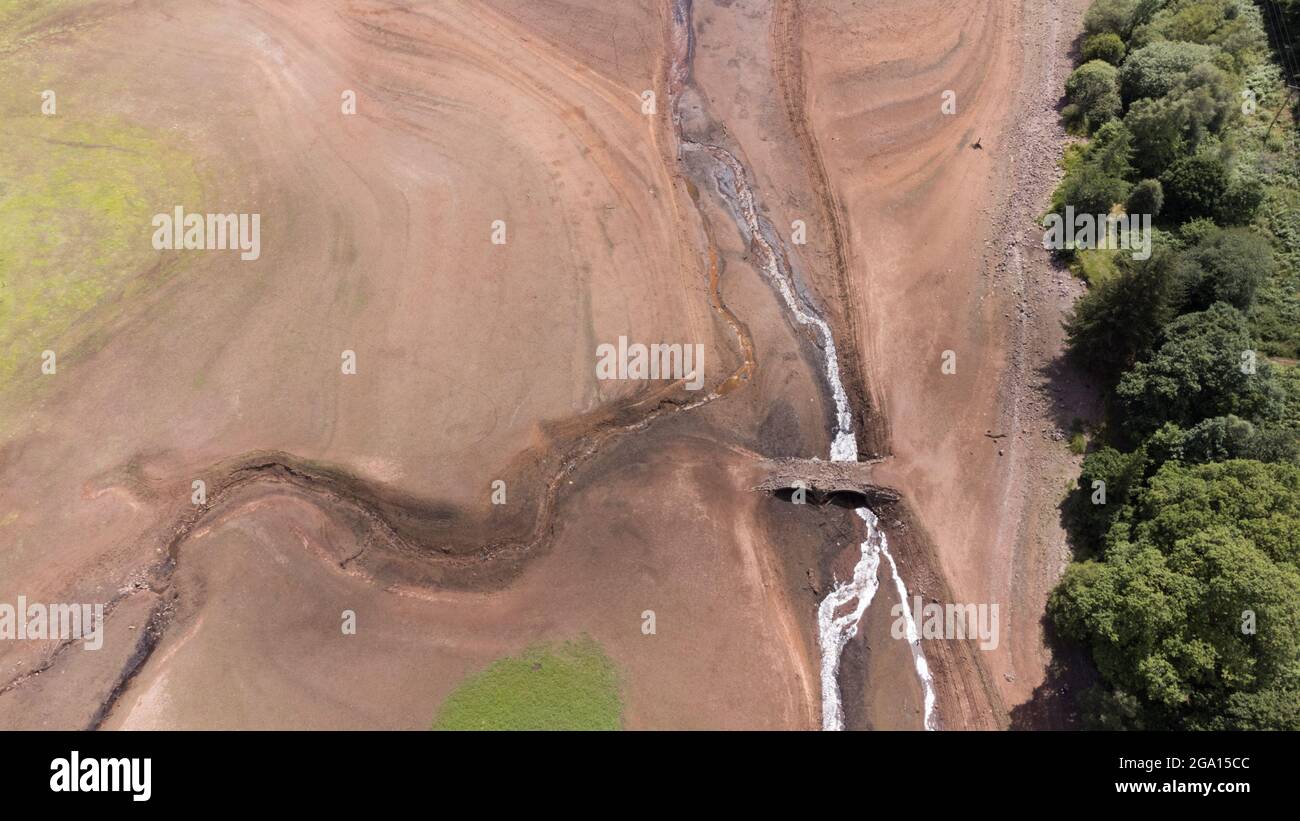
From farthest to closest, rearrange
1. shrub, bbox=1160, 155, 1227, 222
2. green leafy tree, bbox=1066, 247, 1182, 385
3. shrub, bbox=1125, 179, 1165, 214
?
shrub, bbox=1125, 179, 1165, 214, shrub, bbox=1160, 155, 1227, 222, green leafy tree, bbox=1066, 247, 1182, 385

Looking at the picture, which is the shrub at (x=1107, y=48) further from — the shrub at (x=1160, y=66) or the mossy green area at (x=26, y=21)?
the mossy green area at (x=26, y=21)

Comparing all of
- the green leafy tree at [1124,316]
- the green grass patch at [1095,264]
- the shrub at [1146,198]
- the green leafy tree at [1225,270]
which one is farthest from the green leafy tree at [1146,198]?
the green leafy tree at [1124,316]

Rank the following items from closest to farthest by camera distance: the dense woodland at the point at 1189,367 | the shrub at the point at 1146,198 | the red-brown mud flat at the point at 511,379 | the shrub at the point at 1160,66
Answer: the dense woodland at the point at 1189,367 < the red-brown mud flat at the point at 511,379 < the shrub at the point at 1146,198 < the shrub at the point at 1160,66

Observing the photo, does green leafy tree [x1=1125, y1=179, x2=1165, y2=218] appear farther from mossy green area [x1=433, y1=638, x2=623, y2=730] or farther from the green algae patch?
the green algae patch

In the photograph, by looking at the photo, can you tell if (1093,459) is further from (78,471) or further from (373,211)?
(78,471)

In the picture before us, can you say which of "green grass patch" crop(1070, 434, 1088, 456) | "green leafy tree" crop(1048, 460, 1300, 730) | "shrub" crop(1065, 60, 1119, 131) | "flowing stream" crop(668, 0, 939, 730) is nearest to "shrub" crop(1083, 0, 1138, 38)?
"shrub" crop(1065, 60, 1119, 131)

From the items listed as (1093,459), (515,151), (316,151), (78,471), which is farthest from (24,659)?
(1093,459)

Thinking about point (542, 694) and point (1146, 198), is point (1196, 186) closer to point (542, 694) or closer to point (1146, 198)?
point (1146, 198)
